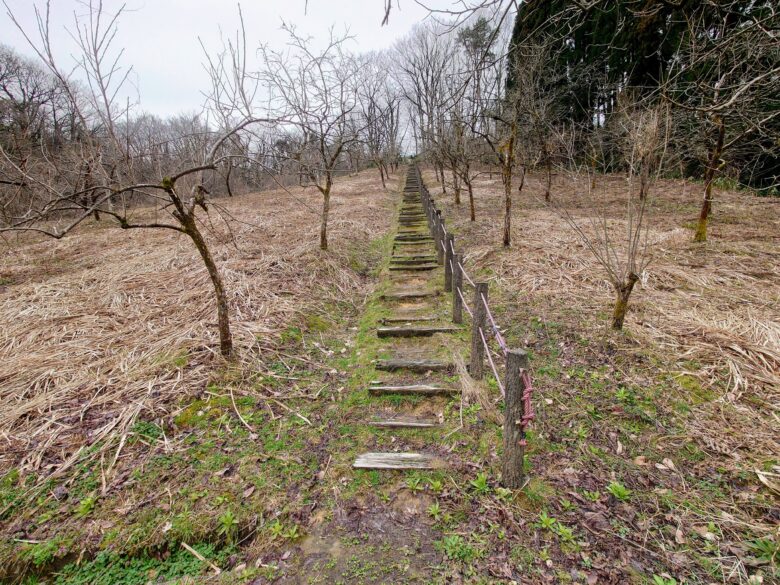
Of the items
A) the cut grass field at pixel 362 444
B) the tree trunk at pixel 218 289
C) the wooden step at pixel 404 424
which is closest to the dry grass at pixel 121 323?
the cut grass field at pixel 362 444

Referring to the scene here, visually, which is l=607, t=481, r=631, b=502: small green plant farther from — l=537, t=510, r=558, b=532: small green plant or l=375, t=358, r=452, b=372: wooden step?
l=375, t=358, r=452, b=372: wooden step

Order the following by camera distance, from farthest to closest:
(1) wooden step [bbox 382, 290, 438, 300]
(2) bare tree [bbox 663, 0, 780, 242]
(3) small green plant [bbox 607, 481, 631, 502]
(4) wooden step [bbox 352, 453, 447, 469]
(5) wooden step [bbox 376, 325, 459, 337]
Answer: (1) wooden step [bbox 382, 290, 438, 300]
(5) wooden step [bbox 376, 325, 459, 337]
(4) wooden step [bbox 352, 453, 447, 469]
(3) small green plant [bbox 607, 481, 631, 502]
(2) bare tree [bbox 663, 0, 780, 242]

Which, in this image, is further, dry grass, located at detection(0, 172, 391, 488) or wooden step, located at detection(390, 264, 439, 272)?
wooden step, located at detection(390, 264, 439, 272)

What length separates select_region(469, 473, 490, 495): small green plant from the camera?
9.05 feet

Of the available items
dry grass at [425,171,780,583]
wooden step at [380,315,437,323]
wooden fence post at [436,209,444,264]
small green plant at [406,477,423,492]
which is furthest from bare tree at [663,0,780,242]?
wooden fence post at [436,209,444,264]

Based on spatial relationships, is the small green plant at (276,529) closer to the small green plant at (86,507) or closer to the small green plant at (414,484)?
the small green plant at (414,484)

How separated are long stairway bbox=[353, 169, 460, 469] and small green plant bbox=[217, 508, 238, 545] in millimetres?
1067

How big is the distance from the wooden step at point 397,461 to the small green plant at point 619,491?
4.34 feet

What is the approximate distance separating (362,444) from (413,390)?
0.89 meters

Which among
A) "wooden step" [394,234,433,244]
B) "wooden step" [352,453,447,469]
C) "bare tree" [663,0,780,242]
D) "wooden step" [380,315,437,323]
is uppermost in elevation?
"bare tree" [663,0,780,242]

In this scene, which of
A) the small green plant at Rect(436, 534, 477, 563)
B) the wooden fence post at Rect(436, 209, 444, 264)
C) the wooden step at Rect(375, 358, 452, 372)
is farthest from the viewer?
the wooden fence post at Rect(436, 209, 444, 264)

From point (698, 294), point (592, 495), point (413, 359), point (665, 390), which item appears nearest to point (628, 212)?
point (698, 294)

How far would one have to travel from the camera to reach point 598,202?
1258cm

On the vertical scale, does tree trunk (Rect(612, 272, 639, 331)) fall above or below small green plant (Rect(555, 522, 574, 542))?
above
